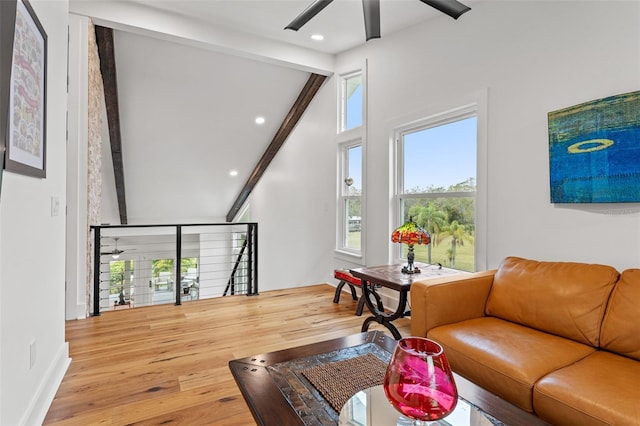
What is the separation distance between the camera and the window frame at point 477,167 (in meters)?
2.75

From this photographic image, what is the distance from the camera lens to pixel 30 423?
1.60 metres

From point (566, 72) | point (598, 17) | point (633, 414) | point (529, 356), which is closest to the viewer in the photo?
point (633, 414)

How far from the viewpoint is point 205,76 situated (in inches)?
179

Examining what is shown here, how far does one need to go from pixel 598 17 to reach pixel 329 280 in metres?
3.77

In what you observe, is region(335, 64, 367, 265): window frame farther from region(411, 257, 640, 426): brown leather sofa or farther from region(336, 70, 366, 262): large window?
region(411, 257, 640, 426): brown leather sofa

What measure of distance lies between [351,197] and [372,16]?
2.55 metres

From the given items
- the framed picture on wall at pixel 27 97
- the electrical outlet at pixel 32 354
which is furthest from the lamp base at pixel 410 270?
the framed picture on wall at pixel 27 97

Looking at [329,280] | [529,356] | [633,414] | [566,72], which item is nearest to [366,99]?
[566,72]

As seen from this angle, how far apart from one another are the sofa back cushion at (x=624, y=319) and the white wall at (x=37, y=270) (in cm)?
271

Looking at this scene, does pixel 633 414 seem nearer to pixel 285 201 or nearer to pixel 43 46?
pixel 43 46

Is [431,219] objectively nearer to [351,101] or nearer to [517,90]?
[517,90]

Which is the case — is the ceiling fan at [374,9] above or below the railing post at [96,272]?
above

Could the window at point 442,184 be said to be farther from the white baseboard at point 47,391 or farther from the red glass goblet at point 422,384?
the white baseboard at point 47,391

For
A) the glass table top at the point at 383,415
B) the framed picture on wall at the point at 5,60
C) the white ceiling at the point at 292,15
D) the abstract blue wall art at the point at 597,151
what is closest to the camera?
the glass table top at the point at 383,415
